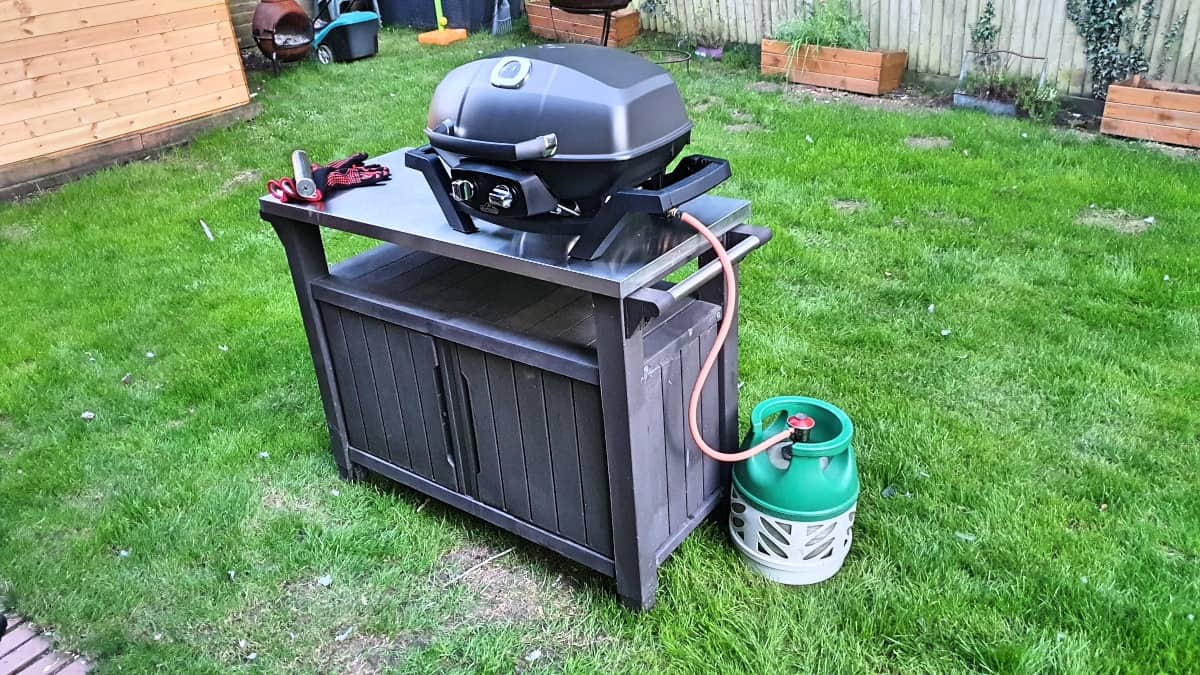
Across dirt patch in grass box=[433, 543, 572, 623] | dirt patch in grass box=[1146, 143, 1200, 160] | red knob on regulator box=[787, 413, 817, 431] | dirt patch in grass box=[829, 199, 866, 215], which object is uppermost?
red knob on regulator box=[787, 413, 817, 431]

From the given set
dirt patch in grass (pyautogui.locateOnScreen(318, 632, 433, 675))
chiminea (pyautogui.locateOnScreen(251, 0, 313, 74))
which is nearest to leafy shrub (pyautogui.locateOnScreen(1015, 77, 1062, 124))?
dirt patch in grass (pyautogui.locateOnScreen(318, 632, 433, 675))

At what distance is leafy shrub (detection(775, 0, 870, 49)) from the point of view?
20.7 ft

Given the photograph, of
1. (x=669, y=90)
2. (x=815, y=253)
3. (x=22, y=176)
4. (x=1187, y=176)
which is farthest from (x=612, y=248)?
(x=22, y=176)

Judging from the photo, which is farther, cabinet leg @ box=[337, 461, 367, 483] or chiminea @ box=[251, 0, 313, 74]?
chiminea @ box=[251, 0, 313, 74]

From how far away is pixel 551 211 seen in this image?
71.1 inches

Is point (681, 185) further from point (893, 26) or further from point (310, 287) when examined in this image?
point (893, 26)

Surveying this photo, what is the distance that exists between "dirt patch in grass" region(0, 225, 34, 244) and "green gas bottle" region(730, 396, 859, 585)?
14.0ft

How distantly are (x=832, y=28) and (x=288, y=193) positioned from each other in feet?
16.9

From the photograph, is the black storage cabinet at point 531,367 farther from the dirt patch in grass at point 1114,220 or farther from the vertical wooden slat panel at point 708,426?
the dirt patch in grass at point 1114,220

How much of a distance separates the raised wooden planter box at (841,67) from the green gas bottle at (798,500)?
453 centimetres

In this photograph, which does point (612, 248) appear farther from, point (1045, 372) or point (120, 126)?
point (120, 126)

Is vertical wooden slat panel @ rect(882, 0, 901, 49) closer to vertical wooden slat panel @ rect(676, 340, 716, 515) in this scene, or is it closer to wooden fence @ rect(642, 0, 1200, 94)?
wooden fence @ rect(642, 0, 1200, 94)

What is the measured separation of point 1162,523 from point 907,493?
2.07ft

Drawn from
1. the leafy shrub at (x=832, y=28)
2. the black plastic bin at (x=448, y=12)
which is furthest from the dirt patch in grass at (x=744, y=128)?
the black plastic bin at (x=448, y=12)
